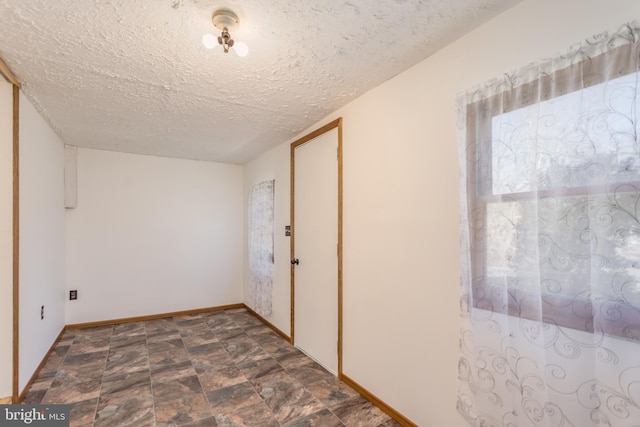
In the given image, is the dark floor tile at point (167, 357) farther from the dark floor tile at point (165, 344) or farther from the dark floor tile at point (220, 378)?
the dark floor tile at point (220, 378)

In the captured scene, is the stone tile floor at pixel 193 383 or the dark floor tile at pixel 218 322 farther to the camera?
the dark floor tile at pixel 218 322

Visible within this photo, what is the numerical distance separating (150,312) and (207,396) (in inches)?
93.8

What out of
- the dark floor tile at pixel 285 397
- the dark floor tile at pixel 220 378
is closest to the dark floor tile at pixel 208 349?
the dark floor tile at pixel 220 378

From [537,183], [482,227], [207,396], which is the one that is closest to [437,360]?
[482,227]

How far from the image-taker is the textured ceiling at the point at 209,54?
4.64 feet

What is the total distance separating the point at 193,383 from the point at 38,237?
1.82 m

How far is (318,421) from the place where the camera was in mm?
2039

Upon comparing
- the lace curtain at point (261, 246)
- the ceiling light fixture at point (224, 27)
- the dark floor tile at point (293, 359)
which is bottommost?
the dark floor tile at point (293, 359)

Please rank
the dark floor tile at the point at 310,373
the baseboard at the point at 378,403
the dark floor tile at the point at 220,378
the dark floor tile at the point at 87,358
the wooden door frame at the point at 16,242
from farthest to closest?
the dark floor tile at the point at 87,358 → the dark floor tile at the point at 310,373 → the dark floor tile at the point at 220,378 → the wooden door frame at the point at 16,242 → the baseboard at the point at 378,403

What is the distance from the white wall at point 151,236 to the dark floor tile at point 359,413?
9.87 ft

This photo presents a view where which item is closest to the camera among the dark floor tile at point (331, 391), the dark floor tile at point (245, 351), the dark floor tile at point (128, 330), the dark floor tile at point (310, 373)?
the dark floor tile at point (331, 391)

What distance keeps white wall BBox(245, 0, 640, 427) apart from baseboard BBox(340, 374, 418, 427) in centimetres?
4

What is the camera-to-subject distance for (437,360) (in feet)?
5.73

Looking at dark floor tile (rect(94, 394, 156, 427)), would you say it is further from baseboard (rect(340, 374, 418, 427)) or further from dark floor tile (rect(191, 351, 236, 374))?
baseboard (rect(340, 374, 418, 427))
